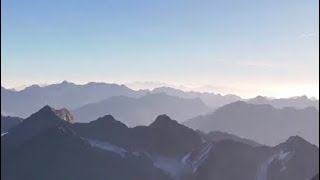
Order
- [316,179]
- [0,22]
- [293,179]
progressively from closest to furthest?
[0,22] → [316,179] → [293,179]

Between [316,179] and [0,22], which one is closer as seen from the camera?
[0,22]

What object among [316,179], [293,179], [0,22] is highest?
[0,22]

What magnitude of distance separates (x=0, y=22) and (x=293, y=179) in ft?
606

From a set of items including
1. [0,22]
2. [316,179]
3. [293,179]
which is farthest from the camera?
[293,179]

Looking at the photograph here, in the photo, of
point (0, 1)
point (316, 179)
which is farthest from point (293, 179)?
point (0, 1)

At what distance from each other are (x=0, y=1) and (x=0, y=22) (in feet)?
7.85

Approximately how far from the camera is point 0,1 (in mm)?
36594

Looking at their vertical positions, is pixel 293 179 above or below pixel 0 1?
below

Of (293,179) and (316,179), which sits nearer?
(316,179)

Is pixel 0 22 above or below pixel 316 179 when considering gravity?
above

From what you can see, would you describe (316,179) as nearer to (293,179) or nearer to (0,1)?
(0,1)

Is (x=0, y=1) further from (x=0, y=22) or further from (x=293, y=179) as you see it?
(x=293, y=179)

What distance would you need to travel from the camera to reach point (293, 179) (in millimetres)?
198125

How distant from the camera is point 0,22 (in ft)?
116
